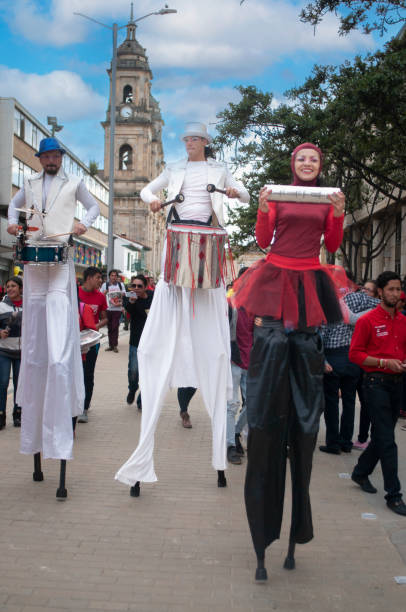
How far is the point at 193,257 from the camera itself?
5.05m

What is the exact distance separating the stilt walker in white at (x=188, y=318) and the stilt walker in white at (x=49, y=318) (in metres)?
0.64

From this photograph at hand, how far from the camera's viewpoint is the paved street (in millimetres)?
3469

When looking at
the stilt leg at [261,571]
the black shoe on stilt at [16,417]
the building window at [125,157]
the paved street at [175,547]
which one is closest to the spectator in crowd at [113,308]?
the black shoe on stilt at [16,417]

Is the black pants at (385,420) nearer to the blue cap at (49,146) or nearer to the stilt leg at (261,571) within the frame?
the stilt leg at (261,571)

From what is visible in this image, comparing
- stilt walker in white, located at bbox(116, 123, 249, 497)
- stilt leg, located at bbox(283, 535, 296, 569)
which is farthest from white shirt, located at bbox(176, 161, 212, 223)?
stilt leg, located at bbox(283, 535, 296, 569)

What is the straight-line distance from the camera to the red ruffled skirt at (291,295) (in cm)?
378

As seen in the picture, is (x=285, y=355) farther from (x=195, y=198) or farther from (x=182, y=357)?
(x=195, y=198)

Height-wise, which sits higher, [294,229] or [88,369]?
[294,229]

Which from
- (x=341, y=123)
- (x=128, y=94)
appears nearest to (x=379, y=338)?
(x=341, y=123)

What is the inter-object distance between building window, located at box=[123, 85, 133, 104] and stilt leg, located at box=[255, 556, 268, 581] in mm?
89198

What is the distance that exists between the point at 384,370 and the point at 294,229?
2107 mm

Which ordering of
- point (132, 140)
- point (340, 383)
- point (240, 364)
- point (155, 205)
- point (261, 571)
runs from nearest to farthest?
point (261, 571)
point (155, 205)
point (240, 364)
point (340, 383)
point (132, 140)

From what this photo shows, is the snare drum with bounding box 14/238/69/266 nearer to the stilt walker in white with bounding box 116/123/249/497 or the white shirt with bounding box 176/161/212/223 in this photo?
the stilt walker in white with bounding box 116/123/249/497

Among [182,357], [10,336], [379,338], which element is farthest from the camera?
[10,336]
